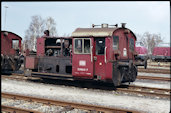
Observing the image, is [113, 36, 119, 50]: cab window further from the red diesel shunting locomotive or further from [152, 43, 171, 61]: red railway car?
[152, 43, 171, 61]: red railway car

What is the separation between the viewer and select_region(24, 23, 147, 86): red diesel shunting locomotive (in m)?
9.43

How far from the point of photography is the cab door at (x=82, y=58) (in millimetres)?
9688

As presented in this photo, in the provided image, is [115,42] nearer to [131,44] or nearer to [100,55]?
[100,55]

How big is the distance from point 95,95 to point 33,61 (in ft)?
15.9

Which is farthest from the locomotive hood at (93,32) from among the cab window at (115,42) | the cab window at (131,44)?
the cab window at (131,44)

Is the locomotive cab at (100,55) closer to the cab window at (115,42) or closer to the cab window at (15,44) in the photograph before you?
the cab window at (115,42)

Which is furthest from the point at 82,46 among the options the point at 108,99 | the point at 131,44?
the point at 131,44

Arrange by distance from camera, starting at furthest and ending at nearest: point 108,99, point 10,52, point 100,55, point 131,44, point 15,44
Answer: point 15,44 < point 10,52 < point 131,44 < point 100,55 < point 108,99

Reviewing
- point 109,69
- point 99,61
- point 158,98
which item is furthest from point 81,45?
point 158,98

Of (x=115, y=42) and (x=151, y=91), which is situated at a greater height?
(x=115, y=42)

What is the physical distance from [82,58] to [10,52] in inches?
315

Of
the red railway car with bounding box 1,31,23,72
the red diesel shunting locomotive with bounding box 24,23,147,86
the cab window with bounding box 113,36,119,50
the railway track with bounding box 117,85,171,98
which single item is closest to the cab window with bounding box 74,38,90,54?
the red diesel shunting locomotive with bounding box 24,23,147,86

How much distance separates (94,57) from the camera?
967 cm

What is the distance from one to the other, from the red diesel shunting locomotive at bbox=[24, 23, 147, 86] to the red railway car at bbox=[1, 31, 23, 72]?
3.62 metres
